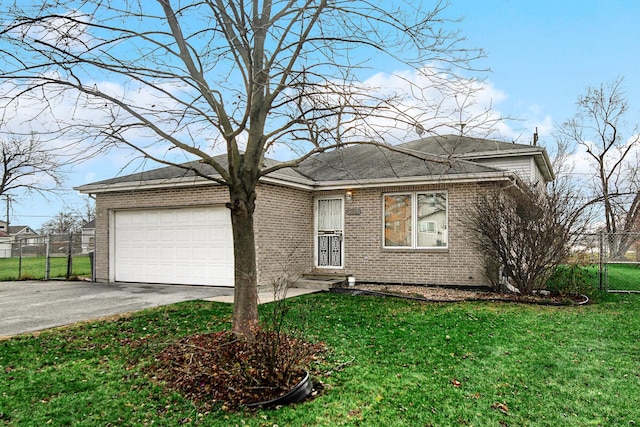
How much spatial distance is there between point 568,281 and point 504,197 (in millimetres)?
2661

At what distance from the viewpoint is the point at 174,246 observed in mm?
12914

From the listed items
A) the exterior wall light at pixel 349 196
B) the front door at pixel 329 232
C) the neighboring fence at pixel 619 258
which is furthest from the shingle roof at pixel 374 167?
the neighboring fence at pixel 619 258

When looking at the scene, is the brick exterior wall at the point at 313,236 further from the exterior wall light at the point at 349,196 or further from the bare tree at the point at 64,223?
the bare tree at the point at 64,223

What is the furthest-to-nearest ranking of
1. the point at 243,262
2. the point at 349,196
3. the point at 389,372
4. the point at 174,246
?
the point at 349,196
the point at 174,246
the point at 243,262
the point at 389,372

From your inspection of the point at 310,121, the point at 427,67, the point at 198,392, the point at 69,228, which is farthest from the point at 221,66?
the point at 69,228

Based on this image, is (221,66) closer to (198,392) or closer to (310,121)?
(310,121)

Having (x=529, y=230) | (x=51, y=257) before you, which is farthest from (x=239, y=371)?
(x=51, y=257)

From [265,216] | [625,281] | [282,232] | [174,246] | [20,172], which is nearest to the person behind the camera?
[265,216]

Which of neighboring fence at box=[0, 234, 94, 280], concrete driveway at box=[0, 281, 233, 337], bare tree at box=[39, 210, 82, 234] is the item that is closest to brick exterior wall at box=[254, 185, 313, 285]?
concrete driveway at box=[0, 281, 233, 337]

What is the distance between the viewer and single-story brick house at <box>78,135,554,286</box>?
39.3ft

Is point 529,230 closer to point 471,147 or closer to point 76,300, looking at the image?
point 471,147

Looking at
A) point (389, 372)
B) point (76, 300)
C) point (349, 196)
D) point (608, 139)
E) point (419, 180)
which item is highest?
point (608, 139)

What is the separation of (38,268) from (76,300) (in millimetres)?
10879

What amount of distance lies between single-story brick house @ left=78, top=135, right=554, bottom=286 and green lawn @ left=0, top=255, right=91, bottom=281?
174 inches
